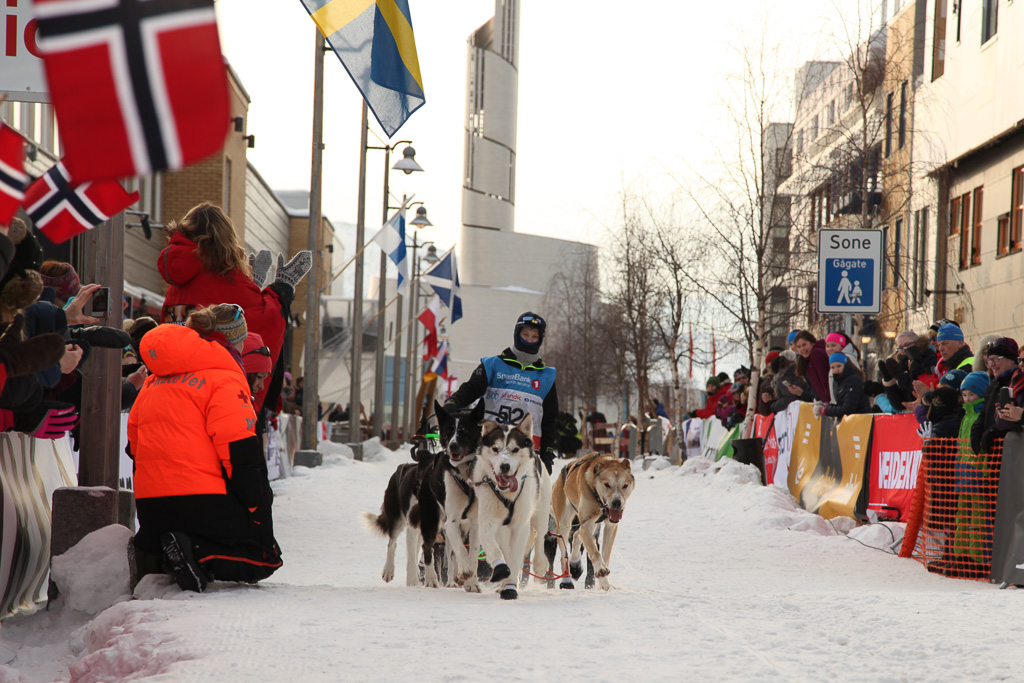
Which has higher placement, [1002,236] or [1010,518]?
[1002,236]

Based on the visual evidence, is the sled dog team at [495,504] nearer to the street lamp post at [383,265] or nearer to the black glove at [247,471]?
the black glove at [247,471]

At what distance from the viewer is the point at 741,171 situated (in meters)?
24.6

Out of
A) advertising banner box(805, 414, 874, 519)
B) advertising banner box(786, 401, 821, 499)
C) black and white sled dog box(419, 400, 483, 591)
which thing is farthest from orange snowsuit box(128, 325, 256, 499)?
advertising banner box(786, 401, 821, 499)

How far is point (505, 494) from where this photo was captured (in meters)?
6.61

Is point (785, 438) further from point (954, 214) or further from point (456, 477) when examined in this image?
point (954, 214)

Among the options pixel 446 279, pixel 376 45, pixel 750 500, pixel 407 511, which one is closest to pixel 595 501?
pixel 407 511

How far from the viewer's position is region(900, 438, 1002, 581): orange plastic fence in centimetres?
848

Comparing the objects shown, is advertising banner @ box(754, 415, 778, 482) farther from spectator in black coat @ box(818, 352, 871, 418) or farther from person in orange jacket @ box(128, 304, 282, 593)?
person in orange jacket @ box(128, 304, 282, 593)

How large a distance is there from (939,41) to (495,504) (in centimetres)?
2414

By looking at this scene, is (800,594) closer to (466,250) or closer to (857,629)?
(857,629)

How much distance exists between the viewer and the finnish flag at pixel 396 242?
88.2ft

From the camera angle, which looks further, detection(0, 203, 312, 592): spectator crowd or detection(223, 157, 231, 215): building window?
detection(223, 157, 231, 215): building window

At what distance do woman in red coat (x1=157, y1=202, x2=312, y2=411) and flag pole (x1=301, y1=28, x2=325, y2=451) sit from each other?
1193 centimetres

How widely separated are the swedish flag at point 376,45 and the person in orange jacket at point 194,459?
3453mm
